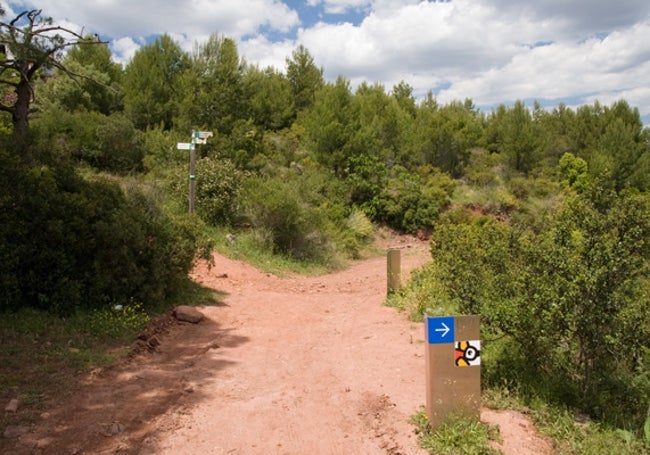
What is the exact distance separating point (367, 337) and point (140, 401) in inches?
135

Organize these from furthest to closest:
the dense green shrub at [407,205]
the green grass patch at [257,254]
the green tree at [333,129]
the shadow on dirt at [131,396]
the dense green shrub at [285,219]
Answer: the dense green shrub at [407,205] → the green tree at [333,129] → the dense green shrub at [285,219] → the green grass patch at [257,254] → the shadow on dirt at [131,396]

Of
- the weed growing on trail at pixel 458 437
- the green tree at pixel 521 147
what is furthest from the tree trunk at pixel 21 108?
the green tree at pixel 521 147

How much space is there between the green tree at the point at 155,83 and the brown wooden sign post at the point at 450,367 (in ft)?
86.6

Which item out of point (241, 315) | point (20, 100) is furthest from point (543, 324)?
point (20, 100)

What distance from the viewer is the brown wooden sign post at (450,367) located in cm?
421

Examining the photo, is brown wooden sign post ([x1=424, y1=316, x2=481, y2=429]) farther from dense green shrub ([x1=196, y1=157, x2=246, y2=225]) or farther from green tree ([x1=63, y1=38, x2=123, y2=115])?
green tree ([x1=63, y1=38, x2=123, y2=115])

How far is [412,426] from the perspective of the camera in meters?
4.38

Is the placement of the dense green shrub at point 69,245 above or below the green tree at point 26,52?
below

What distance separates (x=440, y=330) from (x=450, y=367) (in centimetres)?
33

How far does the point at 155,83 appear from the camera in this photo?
29.6 meters

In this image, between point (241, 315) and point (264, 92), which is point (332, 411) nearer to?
point (241, 315)

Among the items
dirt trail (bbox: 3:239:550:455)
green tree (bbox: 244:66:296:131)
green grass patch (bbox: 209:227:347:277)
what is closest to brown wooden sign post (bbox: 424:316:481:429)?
dirt trail (bbox: 3:239:550:455)

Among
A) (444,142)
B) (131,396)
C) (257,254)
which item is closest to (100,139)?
(257,254)

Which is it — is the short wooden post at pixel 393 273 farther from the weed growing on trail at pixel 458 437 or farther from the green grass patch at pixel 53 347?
the weed growing on trail at pixel 458 437
